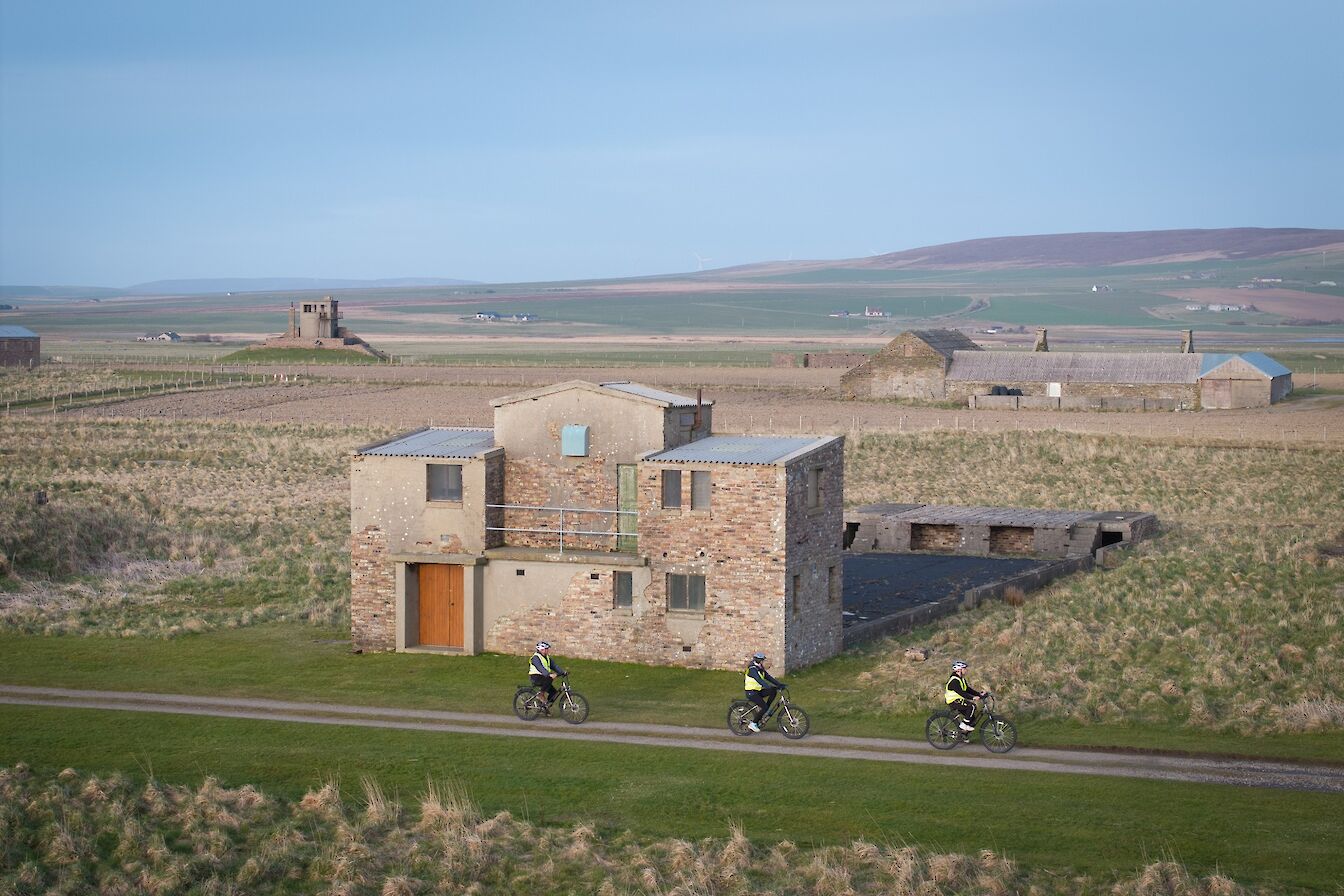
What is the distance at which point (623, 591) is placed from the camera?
105 feet

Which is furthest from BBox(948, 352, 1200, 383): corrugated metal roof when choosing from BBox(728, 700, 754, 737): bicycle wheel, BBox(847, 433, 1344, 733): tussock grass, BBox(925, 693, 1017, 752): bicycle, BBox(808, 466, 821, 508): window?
BBox(728, 700, 754, 737): bicycle wheel

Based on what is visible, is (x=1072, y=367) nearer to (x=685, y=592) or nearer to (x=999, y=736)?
(x=685, y=592)

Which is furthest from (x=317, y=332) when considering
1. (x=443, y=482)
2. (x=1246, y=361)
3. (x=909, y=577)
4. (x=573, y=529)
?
(x=573, y=529)

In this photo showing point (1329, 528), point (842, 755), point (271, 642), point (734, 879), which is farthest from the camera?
point (1329, 528)

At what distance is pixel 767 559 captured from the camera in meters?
30.5

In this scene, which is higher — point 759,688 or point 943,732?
point 759,688

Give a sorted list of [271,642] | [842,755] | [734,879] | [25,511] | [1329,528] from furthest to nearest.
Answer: [1329,528] → [25,511] → [271,642] → [842,755] → [734,879]

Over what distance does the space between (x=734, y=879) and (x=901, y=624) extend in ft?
50.9

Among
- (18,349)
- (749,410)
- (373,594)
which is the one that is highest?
(18,349)

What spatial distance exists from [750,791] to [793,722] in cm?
284

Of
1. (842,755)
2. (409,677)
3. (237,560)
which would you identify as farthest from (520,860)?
(237,560)

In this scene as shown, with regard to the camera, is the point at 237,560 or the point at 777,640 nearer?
the point at 777,640

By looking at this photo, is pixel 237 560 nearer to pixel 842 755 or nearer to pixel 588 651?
pixel 588 651

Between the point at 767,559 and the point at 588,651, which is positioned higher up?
the point at 767,559
